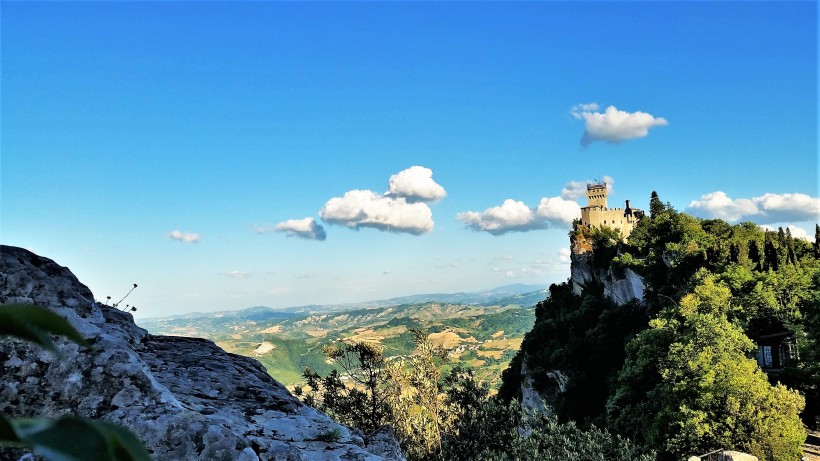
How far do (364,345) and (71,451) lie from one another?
48.8 feet

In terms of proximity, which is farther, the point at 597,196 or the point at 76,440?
the point at 597,196

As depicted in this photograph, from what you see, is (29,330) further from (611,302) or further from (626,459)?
(611,302)

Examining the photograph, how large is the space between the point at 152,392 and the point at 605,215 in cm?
8372

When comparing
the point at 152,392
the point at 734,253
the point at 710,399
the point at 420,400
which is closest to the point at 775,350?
the point at 734,253

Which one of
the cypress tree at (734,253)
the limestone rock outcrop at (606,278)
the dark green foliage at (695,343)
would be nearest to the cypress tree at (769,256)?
the dark green foliage at (695,343)

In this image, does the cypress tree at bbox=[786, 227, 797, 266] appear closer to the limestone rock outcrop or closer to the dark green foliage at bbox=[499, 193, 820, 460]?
Result: the dark green foliage at bbox=[499, 193, 820, 460]

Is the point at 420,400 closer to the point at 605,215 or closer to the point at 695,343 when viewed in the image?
the point at 695,343

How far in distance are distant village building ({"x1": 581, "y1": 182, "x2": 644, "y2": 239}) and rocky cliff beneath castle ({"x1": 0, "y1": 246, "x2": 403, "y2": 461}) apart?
7905 centimetres

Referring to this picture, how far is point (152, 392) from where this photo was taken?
4219 mm

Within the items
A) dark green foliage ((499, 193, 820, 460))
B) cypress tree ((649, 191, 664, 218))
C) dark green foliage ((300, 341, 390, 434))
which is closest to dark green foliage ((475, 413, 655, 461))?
dark green foliage ((300, 341, 390, 434))

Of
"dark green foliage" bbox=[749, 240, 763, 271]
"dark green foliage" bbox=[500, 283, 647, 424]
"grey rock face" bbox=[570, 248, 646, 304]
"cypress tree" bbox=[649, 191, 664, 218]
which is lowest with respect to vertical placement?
"dark green foliage" bbox=[500, 283, 647, 424]

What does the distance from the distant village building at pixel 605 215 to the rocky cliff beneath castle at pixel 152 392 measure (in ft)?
259

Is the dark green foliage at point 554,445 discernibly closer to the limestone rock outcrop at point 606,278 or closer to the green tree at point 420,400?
the green tree at point 420,400

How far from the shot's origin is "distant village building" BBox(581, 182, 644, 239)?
8134 centimetres
